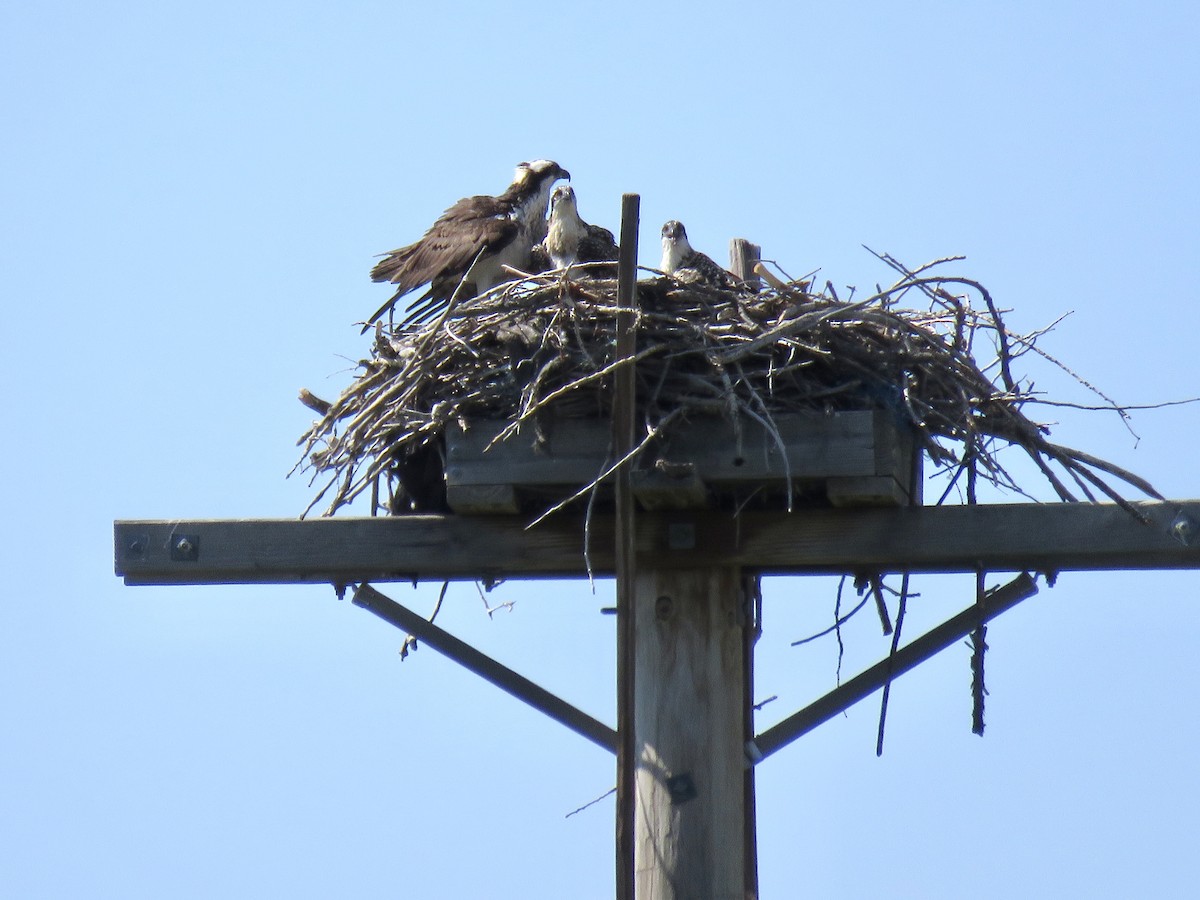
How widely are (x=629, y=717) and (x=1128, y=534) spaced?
1.31m

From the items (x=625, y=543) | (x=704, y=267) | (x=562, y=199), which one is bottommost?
(x=625, y=543)

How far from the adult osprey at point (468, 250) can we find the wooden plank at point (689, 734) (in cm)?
265

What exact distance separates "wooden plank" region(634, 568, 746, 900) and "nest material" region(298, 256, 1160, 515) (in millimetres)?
423

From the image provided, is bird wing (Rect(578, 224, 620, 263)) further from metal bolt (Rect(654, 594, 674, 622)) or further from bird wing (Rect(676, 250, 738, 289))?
metal bolt (Rect(654, 594, 674, 622))

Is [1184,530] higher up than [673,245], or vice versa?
[673,245]

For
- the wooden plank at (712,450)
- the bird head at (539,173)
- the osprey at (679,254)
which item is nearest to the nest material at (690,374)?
the wooden plank at (712,450)

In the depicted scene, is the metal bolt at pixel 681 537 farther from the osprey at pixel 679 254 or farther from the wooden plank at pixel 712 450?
the osprey at pixel 679 254

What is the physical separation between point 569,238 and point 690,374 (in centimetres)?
290

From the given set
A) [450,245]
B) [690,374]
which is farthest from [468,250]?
[690,374]

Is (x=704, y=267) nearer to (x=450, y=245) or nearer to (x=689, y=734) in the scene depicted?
(x=450, y=245)

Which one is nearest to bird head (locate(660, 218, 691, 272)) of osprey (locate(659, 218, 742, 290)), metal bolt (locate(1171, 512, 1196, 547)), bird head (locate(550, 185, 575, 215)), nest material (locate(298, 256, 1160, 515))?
osprey (locate(659, 218, 742, 290))

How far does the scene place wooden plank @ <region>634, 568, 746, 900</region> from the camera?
3.96 meters

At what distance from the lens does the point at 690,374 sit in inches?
173

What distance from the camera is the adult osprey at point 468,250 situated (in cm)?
705
